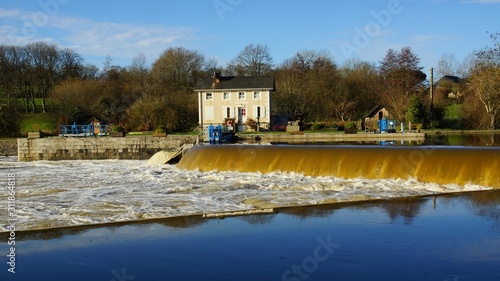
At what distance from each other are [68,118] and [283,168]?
3841 centimetres

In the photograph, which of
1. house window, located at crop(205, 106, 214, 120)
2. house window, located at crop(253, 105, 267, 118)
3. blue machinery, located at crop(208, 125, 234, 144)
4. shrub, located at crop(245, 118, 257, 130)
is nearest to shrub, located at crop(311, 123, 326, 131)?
shrub, located at crop(245, 118, 257, 130)

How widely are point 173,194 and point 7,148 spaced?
31.1 m

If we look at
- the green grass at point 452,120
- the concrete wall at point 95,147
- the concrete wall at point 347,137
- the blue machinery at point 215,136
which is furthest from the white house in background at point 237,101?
the green grass at point 452,120

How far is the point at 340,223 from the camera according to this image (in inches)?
430

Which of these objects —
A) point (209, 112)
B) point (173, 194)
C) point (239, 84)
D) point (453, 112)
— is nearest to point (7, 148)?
point (209, 112)

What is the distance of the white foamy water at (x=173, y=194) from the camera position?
1265 centimetres

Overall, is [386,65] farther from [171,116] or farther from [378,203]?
[378,203]

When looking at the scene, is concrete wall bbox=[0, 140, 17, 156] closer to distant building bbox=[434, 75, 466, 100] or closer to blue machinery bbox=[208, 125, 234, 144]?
blue machinery bbox=[208, 125, 234, 144]

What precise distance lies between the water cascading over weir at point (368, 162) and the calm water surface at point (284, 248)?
13.4ft

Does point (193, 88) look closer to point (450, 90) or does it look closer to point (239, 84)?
point (239, 84)

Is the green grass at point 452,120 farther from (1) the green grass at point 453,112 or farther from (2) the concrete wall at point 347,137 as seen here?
(2) the concrete wall at point 347,137

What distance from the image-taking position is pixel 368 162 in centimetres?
1834

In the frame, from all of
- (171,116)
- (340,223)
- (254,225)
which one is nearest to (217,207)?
(254,225)

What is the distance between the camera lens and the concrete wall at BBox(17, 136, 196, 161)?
34688 mm
